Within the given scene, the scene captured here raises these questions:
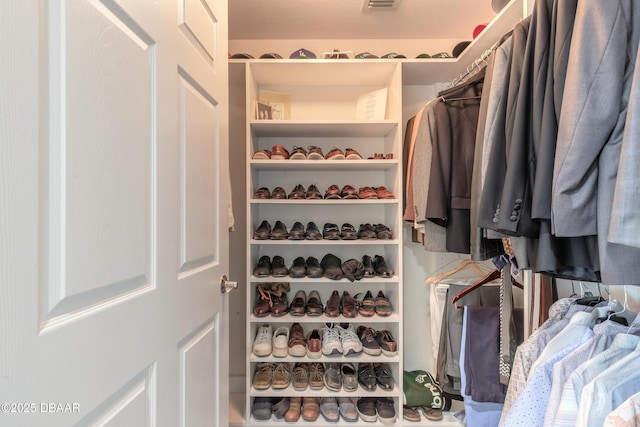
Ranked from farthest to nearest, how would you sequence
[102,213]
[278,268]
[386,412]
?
[278,268] → [386,412] → [102,213]

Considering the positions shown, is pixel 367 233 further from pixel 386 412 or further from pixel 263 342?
pixel 386 412

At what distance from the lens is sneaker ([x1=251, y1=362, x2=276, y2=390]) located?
1.57m

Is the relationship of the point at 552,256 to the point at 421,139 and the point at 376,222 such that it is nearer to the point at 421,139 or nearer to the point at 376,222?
the point at 421,139

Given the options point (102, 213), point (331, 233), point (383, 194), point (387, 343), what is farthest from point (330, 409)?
point (102, 213)

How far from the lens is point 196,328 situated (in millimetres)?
878

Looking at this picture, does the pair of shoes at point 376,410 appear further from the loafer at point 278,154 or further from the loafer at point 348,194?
the loafer at point 278,154

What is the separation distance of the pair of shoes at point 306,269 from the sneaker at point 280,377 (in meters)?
0.50

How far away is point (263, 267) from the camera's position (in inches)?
65.2

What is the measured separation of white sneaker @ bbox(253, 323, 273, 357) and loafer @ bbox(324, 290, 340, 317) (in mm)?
326

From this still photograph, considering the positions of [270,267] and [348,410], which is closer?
[348,410]

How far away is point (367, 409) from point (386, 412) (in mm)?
92

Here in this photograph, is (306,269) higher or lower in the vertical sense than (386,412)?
higher

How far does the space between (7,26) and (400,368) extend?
1.72 meters

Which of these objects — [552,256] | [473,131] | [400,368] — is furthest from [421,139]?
[400,368]
